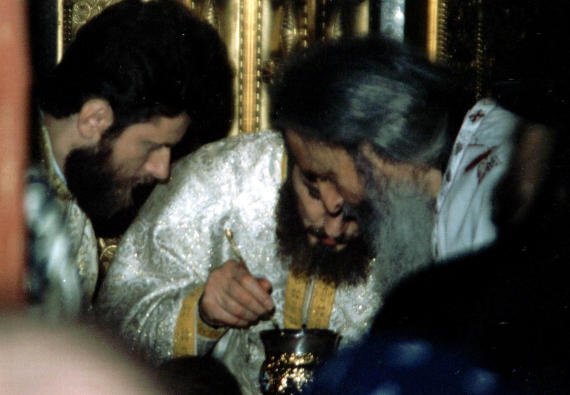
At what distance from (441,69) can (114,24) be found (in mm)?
712

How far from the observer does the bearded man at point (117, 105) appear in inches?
64.5

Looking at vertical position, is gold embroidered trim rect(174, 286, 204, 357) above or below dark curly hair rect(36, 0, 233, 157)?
below

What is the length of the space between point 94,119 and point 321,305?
2.07 feet

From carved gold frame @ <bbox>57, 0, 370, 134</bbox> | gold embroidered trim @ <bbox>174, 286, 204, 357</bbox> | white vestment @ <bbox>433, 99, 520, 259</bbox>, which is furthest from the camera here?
carved gold frame @ <bbox>57, 0, 370, 134</bbox>

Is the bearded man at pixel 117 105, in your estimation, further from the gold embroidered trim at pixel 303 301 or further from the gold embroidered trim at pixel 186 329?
the gold embroidered trim at pixel 303 301

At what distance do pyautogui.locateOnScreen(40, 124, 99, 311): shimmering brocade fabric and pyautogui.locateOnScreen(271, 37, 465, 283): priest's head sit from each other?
1.47 feet

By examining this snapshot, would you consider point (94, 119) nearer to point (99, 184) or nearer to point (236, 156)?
point (99, 184)

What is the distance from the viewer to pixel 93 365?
11.0 inches

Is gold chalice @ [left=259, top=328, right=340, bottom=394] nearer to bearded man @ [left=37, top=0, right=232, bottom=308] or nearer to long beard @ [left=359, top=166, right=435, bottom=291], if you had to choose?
long beard @ [left=359, top=166, right=435, bottom=291]

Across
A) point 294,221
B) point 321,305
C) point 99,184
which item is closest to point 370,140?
point 294,221

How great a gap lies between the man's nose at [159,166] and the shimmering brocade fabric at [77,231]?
0.17 metres

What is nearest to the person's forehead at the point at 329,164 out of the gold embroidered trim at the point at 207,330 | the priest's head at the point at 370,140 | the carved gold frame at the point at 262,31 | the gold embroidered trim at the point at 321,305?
the priest's head at the point at 370,140

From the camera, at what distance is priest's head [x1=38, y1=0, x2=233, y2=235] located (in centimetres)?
165

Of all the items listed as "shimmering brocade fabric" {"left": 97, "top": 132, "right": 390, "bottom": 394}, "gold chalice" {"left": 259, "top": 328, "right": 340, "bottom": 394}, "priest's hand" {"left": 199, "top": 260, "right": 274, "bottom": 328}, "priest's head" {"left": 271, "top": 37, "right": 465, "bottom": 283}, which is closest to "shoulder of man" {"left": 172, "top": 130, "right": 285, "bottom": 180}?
"shimmering brocade fabric" {"left": 97, "top": 132, "right": 390, "bottom": 394}
